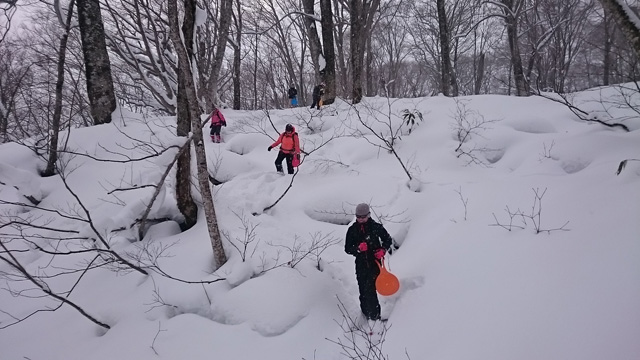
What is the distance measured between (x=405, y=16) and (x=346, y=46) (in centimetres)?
414

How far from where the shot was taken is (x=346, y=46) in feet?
66.7

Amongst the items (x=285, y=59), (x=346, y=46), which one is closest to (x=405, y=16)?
(x=346, y=46)

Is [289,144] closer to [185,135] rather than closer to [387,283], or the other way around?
[185,135]

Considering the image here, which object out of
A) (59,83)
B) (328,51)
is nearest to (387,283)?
(59,83)

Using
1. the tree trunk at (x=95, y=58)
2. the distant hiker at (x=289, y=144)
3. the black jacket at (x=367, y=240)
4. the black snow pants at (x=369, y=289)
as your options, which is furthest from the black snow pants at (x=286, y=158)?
the tree trunk at (x=95, y=58)

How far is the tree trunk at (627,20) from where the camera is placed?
3.17 meters

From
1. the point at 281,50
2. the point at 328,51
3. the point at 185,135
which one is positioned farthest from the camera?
the point at 281,50

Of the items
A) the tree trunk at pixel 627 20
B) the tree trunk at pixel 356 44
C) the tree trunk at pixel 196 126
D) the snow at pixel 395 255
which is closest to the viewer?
the snow at pixel 395 255

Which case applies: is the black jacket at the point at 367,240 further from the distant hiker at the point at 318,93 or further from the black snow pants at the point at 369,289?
the distant hiker at the point at 318,93

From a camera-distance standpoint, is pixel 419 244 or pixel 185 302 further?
pixel 419 244

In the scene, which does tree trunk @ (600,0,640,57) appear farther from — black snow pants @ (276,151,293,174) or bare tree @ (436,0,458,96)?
bare tree @ (436,0,458,96)

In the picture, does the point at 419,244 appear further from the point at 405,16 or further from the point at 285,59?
the point at 405,16

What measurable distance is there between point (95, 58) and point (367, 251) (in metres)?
8.62

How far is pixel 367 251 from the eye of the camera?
395 cm
